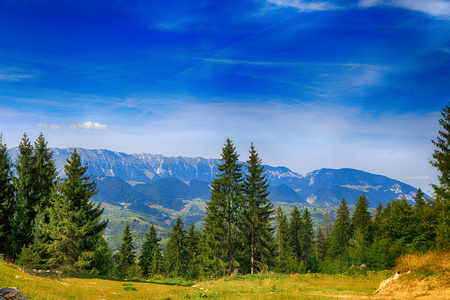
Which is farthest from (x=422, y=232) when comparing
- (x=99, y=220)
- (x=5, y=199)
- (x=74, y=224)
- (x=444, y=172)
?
(x=5, y=199)

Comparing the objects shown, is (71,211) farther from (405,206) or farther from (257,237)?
(405,206)

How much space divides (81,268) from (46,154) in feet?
58.3

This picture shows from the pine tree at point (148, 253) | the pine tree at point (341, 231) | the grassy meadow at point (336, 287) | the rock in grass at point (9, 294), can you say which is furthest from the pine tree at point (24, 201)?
the pine tree at point (341, 231)

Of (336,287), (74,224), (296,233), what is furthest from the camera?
(296,233)

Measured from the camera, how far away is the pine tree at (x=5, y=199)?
3042 cm

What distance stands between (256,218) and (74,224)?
22.3 metres

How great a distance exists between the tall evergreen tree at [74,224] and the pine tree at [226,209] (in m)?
14.7

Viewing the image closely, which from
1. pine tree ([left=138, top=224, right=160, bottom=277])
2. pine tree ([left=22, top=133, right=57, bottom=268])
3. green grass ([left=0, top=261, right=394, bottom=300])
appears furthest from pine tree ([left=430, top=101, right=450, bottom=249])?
pine tree ([left=138, top=224, right=160, bottom=277])

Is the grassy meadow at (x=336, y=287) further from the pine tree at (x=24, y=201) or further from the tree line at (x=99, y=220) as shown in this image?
the pine tree at (x=24, y=201)

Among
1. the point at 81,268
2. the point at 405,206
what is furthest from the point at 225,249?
the point at 405,206

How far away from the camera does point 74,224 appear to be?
2859 centimetres

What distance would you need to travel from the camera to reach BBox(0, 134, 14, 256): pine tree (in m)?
30.4

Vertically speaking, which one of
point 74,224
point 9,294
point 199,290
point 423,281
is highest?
point 9,294

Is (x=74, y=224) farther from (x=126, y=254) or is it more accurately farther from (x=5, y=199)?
(x=126, y=254)
